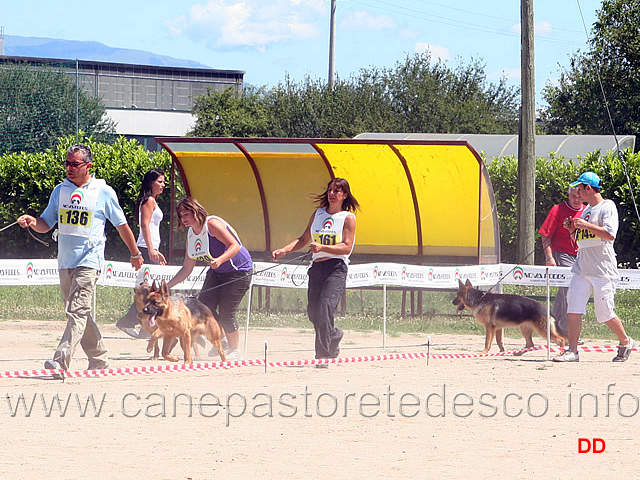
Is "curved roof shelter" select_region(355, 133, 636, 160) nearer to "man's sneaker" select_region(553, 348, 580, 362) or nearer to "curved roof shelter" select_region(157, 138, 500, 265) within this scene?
"curved roof shelter" select_region(157, 138, 500, 265)

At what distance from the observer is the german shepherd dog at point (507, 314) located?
1096 cm

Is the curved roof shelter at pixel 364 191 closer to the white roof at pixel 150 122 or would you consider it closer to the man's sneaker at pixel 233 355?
the man's sneaker at pixel 233 355

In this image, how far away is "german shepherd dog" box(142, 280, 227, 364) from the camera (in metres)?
9.34

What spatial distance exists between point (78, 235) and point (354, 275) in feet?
14.0

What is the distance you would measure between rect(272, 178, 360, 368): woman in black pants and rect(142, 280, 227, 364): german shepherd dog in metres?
0.94

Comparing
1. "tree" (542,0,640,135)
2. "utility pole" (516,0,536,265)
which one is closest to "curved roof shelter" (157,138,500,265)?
"utility pole" (516,0,536,265)

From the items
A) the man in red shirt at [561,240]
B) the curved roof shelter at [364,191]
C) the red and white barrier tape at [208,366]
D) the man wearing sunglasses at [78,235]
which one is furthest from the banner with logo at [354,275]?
the curved roof shelter at [364,191]

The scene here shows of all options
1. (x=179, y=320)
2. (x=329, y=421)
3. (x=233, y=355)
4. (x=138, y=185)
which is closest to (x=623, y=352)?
(x=233, y=355)

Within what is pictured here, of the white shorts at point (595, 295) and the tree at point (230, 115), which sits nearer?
the white shorts at point (595, 295)

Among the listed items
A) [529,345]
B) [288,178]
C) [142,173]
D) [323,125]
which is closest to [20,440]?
[529,345]

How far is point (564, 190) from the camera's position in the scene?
1925cm

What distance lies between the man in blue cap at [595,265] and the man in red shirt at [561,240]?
1.39 m

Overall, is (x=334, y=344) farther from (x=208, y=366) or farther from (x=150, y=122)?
(x=150, y=122)

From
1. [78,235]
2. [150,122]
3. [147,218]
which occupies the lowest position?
[78,235]
